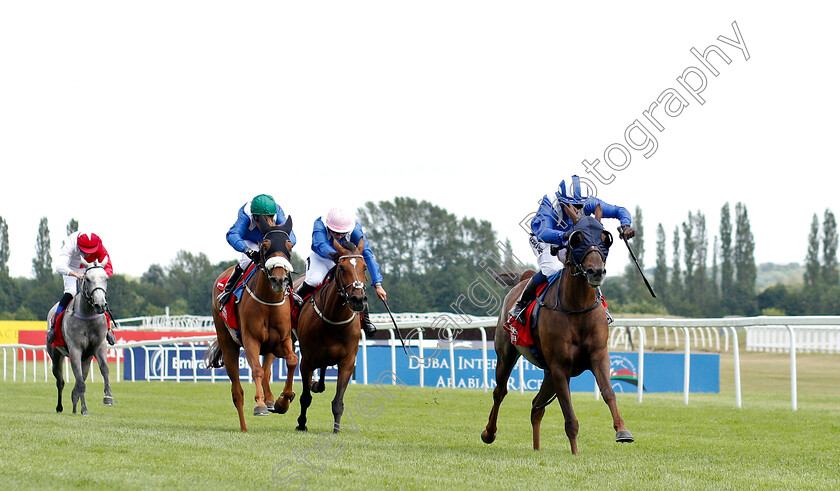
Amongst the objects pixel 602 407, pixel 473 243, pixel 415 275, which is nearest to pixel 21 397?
pixel 602 407

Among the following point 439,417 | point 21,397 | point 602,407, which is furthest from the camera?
point 21,397

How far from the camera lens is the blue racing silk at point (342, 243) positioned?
29.3 feet

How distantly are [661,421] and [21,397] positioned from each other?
397 inches

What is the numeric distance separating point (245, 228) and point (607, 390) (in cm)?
409

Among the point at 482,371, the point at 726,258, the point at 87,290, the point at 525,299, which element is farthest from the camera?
the point at 726,258

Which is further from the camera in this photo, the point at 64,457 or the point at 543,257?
the point at 543,257

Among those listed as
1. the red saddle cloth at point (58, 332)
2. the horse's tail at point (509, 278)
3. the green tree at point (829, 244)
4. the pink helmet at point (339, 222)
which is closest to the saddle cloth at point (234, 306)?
the pink helmet at point (339, 222)

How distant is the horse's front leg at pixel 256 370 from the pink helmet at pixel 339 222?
4.02 ft

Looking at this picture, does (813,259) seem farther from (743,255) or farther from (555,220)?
(555,220)

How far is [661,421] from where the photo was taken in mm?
10305

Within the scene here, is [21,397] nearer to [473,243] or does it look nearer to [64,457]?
[64,457]

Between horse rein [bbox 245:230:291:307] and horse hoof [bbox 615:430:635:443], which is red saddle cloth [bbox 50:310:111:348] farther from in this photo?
horse hoof [bbox 615:430:635:443]

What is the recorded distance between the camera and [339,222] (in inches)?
362

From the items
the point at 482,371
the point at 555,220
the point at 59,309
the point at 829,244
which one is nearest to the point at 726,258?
the point at 829,244
